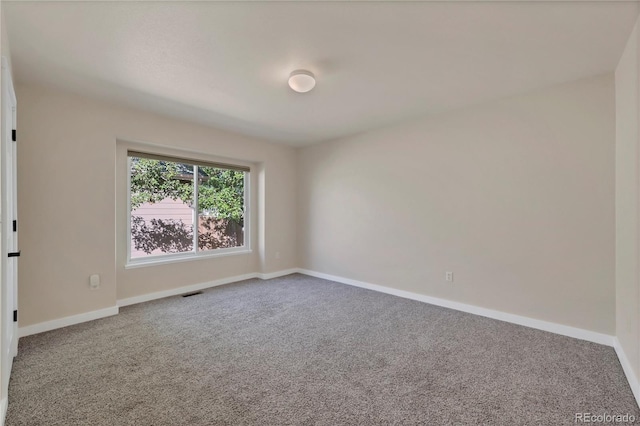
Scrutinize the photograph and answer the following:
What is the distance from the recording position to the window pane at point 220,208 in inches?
174

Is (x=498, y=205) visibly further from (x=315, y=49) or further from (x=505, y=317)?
(x=315, y=49)

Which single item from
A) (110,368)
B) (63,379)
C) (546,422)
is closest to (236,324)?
(110,368)

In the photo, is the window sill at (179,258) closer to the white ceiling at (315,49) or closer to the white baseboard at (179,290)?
the white baseboard at (179,290)

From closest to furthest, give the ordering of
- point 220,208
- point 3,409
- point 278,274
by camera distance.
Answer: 1. point 3,409
2. point 220,208
3. point 278,274

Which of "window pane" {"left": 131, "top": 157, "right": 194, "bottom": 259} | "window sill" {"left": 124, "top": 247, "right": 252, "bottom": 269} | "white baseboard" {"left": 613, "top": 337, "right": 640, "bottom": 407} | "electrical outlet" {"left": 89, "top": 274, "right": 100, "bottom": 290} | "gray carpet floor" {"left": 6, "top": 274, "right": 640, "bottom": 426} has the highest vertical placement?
"window pane" {"left": 131, "top": 157, "right": 194, "bottom": 259}

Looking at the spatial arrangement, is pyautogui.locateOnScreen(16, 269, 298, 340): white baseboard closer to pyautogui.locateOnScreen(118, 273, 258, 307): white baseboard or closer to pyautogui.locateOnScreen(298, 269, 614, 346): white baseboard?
pyautogui.locateOnScreen(118, 273, 258, 307): white baseboard

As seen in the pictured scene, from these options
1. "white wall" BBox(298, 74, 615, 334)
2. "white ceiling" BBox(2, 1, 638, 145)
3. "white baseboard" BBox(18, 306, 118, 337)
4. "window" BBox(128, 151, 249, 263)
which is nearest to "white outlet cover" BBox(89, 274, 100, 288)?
"white baseboard" BBox(18, 306, 118, 337)

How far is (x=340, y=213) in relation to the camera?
185 inches

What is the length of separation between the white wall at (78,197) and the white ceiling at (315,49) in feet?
0.94

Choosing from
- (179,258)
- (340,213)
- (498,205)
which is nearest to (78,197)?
(179,258)

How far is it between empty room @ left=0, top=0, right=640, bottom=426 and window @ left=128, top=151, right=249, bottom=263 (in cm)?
4

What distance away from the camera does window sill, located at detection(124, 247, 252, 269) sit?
3.70 m

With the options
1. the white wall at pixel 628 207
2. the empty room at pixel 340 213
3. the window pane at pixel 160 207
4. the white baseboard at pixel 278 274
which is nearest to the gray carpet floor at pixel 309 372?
the empty room at pixel 340 213

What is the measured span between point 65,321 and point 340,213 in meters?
3.59
